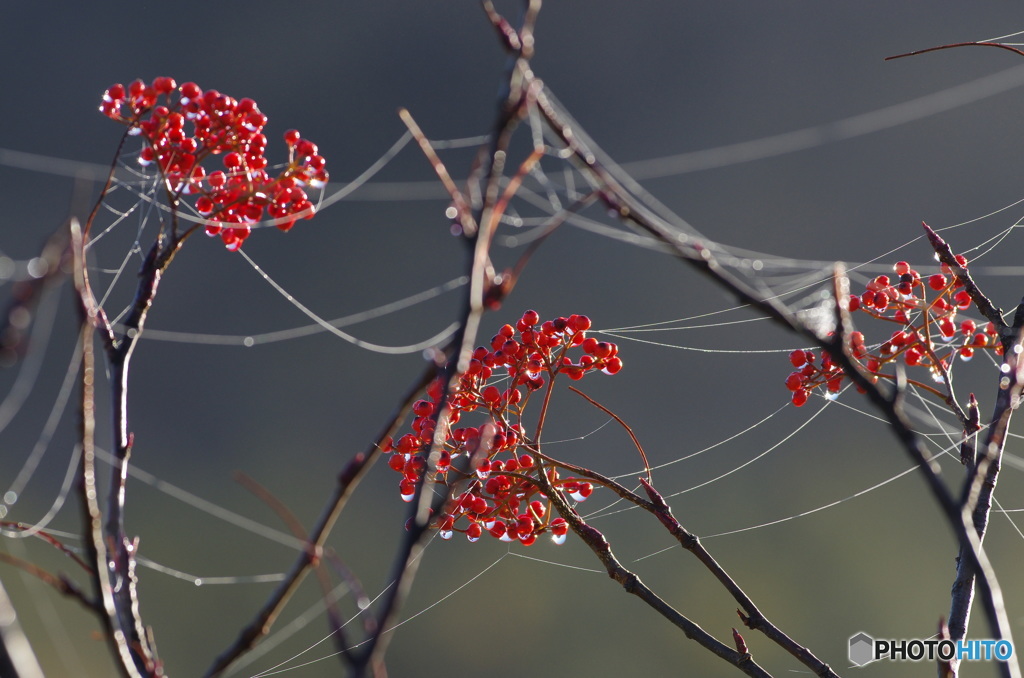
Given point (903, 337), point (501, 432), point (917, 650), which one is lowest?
point (917, 650)

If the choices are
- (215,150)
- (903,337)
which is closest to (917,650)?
(903,337)

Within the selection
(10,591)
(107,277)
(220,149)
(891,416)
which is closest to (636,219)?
(891,416)

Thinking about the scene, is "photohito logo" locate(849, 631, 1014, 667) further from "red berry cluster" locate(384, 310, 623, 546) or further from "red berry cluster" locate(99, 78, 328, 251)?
"red berry cluster" locate(99, 78, 328, 251)

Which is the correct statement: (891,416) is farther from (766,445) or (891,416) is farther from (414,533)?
(766,445)

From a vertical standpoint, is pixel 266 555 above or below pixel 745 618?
above

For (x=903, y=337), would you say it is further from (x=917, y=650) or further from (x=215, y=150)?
(x=215, y=150)

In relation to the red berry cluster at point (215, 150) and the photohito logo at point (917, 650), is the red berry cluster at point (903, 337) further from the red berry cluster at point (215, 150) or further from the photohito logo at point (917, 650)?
the red berry cluster at point (215, 150)
